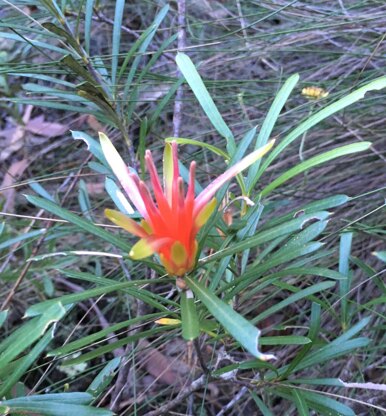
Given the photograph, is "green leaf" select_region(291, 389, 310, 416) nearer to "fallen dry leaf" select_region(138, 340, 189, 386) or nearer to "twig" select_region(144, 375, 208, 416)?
"twig" select_region(144, 375, 208, 416)

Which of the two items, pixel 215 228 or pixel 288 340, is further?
pixel 215 228

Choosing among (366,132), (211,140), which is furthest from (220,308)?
(211,140)

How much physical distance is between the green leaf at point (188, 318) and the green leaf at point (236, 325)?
0.8 inches

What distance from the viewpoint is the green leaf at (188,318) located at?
58cm

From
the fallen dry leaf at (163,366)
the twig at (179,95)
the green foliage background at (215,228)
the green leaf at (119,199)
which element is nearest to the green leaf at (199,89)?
the green foliage background at (215,228)

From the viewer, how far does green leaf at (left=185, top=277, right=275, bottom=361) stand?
54 centimetres

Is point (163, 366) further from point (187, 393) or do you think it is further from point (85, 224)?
point (85, 224)

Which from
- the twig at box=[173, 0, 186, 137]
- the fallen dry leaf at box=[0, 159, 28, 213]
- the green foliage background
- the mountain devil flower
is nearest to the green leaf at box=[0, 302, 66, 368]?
the green foliage background

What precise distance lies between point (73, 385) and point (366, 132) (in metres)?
1.08

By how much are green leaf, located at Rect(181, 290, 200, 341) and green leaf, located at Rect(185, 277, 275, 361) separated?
0.07 feet

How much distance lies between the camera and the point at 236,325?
56 cm

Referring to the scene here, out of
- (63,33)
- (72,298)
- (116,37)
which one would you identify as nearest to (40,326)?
(72,298)

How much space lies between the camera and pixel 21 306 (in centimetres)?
179

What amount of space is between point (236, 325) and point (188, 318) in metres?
0.07
